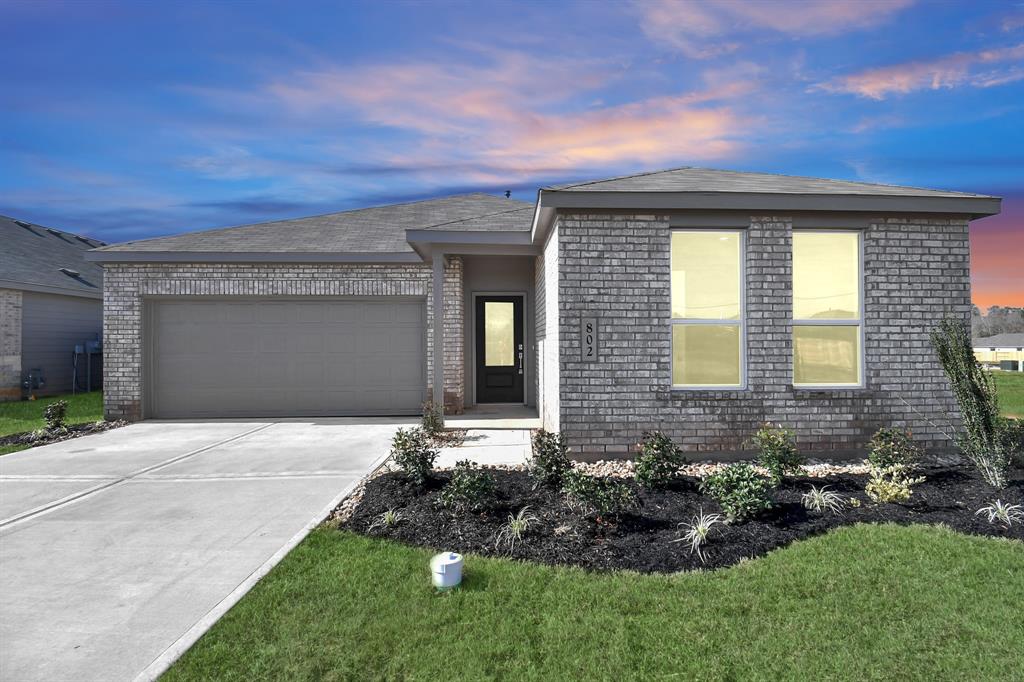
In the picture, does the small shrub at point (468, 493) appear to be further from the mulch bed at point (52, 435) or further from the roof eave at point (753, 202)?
the mulch bed at point (52, 435)

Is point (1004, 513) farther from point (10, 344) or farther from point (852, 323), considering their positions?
point (10, 344)

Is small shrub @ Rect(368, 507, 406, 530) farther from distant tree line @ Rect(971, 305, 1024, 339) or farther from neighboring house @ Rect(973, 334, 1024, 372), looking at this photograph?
distant tree line @ Rect(971, 305, 1024, 339)

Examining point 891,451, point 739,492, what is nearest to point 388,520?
point 739,492

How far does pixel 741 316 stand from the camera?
6.52 m

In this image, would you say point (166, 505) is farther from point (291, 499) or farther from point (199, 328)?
point (199, 328)

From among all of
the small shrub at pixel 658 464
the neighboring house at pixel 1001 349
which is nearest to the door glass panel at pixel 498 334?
the small shrub at pixel 658 464

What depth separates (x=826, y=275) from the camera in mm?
6629

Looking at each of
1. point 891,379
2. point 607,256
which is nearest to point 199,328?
point 607,256

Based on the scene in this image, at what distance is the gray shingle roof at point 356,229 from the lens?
9.77 metres

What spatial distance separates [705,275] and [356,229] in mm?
8325

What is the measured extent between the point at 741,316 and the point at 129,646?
6295 mm

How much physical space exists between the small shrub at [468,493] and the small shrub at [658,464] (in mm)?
1500

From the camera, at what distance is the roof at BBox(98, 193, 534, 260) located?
31.9 ft

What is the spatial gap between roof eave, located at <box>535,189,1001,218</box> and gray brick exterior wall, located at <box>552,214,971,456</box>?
0.18 metres
